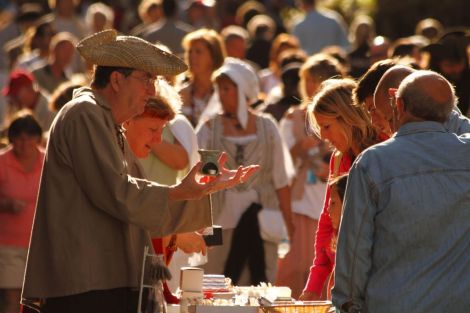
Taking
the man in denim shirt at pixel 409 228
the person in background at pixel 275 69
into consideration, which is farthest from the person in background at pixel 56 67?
the man in denim shirt at pixel 409 228

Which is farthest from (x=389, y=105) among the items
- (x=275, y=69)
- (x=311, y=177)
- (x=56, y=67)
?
(x=56, y=67)

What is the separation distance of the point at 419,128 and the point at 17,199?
198 inches

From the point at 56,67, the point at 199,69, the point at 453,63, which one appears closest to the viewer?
the point at 453,63

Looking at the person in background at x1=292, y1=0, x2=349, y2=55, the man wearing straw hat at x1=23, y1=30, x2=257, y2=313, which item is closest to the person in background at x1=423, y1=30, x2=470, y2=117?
the man wearing straw hat at x1=23, y1=30, x2=257, y2=313

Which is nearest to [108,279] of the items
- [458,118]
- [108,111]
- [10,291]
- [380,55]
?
[108,111]

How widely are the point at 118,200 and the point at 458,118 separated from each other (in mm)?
1527

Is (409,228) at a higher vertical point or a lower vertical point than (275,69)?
lower

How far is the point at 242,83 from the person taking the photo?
10695 millimetres

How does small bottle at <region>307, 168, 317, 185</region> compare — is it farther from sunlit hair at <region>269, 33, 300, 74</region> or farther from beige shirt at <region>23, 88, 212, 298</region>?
beige shirt at <region>23, 88, 212, 298</region>

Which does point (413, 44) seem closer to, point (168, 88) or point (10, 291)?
point (10, 291)

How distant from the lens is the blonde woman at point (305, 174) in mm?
10508

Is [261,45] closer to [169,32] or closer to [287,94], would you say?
[169,32]

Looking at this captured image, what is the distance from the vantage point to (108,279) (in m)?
6.35

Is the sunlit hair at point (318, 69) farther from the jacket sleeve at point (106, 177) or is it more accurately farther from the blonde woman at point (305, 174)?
the jacket sleeve at point (106, 177)
